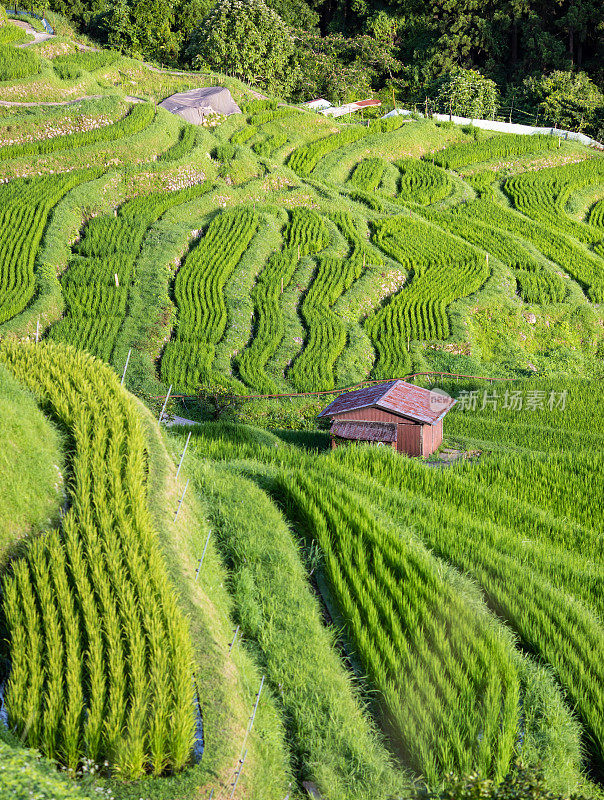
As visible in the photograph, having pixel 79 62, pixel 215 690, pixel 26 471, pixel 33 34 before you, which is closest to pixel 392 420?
pixel 26 471

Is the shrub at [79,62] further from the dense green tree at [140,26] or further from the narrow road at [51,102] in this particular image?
the dense green tree at [140,26]

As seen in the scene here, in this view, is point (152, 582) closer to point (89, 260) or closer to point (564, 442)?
point (564, 442)

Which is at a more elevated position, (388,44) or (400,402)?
(388,44)

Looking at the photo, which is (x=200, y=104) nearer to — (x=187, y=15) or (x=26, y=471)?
(x=187, y=15)

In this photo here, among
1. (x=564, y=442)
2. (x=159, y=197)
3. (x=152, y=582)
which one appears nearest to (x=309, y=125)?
(x=159, y=197)

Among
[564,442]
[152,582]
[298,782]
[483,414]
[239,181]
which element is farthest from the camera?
[239,181]

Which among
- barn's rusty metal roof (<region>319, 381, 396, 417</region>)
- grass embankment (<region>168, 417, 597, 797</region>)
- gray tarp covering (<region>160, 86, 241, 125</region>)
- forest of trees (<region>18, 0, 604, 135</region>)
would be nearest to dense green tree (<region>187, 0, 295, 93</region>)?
forest of trees (<region>18, 0, 604, 135</region>)

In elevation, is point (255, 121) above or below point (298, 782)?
above
